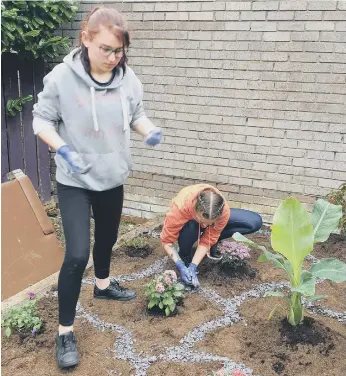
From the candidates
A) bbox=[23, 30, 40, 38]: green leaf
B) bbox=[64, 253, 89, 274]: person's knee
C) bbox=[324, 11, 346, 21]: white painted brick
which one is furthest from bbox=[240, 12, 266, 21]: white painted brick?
bbox=[64, 253, 89, 274]: person's knee

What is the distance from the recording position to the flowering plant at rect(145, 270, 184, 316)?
2910 millimetres

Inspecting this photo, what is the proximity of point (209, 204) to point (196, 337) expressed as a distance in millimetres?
835

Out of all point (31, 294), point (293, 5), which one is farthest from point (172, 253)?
point (293, 5)

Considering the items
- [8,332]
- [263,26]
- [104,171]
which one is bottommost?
[8,332]

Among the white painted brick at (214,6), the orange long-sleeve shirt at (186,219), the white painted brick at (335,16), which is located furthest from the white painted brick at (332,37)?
the orange long-sleeve shirt at (186,219)

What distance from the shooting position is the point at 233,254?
3.48 m

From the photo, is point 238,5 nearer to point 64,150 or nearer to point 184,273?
point 184,273

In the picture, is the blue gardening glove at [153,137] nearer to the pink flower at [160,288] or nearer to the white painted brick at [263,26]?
the pink flower at [160,288]

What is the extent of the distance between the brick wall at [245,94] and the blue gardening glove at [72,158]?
261cm

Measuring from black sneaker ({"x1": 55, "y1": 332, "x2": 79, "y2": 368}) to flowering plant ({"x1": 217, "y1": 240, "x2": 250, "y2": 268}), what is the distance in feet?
4.60

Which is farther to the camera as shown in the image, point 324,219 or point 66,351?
point 324,219

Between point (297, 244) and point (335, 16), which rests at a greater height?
point (335, 16)

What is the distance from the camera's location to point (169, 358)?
255cm

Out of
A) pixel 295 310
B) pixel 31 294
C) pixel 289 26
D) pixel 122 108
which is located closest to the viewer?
pixel 122 108
